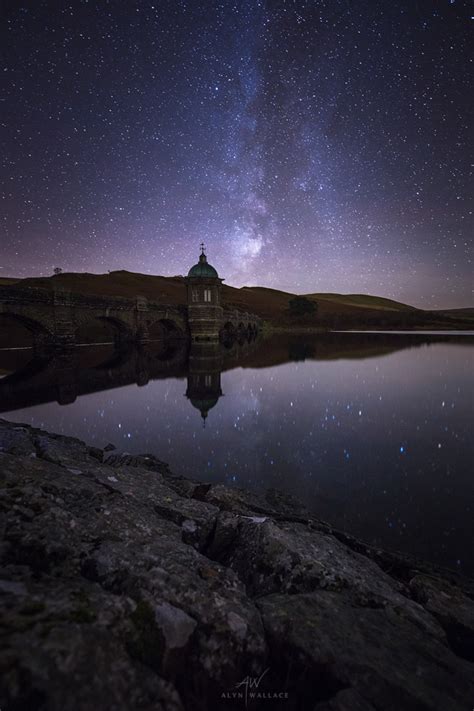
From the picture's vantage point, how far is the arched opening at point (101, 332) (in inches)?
1303

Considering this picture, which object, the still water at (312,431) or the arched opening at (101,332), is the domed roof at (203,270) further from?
the still water at (312,431)

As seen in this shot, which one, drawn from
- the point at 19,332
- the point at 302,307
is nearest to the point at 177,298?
the point at 302,307

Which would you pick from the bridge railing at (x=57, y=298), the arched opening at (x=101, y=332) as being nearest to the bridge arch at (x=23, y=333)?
the bridge railing at (x=57, y=298)

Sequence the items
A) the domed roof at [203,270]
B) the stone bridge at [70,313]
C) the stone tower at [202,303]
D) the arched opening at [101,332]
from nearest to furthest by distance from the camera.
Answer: the stone bridge at [70,313] → the arched opening at [101,332] → the stone tower at [202,303] → the domed roof at [203,270]

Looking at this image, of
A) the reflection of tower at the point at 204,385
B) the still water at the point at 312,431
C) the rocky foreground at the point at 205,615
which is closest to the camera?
the rocky foreground at the point at 205,615

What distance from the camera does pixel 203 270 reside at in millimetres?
46125

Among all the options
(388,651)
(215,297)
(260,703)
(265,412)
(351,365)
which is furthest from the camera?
(215,297)

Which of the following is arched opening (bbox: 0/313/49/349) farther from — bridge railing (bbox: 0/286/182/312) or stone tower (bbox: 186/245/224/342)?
stone tower (bbox: 186/245/224/342)

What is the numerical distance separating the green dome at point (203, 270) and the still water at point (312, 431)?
2762 cm

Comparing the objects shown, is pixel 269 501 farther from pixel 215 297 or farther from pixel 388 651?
pixel 215 297

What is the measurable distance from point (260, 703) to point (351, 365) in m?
25.4

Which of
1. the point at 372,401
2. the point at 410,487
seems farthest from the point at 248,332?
the point at 410,487

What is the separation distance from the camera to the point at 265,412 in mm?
12484

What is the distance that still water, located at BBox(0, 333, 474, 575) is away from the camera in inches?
232
